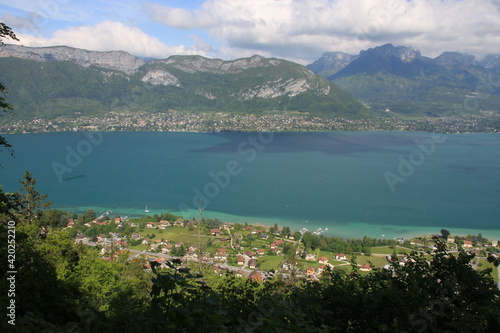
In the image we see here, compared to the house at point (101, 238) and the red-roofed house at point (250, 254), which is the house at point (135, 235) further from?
the red-roofed house at point (250, 254)

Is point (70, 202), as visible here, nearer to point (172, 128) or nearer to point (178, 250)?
point (178, 250)

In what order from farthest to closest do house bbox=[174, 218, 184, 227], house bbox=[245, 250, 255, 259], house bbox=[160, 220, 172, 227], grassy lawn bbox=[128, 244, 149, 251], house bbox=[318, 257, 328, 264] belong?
1. house bbox=[174, 218, 184, 227]
2. house bbox=[160, 220, 172, 227]
3. grassy lawn bbox=[128, 244, 149, 251]
4. house bbox=[245, 250, 255, 259]
5. house bbox=[318, 257, 328, 264]

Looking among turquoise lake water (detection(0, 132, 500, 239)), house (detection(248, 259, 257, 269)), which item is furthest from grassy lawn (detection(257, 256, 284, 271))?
turquoise lake water (detection(0, 132, 500, 239))

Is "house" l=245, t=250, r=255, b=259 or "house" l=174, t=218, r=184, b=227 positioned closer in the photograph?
"house" l=245, t=250, r=255, b=259

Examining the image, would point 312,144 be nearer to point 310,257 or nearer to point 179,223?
point 179,223

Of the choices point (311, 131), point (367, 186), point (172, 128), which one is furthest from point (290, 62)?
point (367, 186)

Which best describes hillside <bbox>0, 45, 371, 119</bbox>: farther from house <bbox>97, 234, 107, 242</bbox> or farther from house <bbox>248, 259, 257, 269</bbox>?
house <bbox>248, 259, 257, 269</bbox>

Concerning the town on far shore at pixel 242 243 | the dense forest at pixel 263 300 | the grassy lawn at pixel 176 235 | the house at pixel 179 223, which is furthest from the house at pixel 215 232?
the dense forest at pixel 263 300
